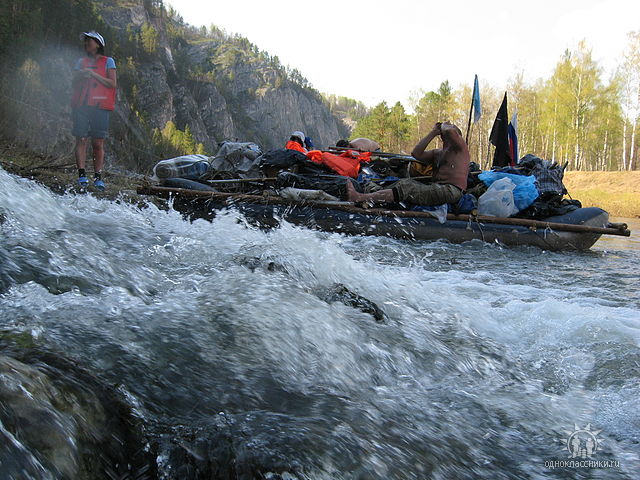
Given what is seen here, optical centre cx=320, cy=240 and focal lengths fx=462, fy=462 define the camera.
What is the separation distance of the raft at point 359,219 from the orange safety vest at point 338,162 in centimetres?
129

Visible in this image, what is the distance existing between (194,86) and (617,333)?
83799mm

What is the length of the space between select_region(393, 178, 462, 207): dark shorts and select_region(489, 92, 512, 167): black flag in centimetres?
394

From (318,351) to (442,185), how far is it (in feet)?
16.7

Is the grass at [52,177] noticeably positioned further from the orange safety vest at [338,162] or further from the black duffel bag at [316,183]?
the orange safety vest at [338,162]

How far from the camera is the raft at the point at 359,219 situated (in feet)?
20.5

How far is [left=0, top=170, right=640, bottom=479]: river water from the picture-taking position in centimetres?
138

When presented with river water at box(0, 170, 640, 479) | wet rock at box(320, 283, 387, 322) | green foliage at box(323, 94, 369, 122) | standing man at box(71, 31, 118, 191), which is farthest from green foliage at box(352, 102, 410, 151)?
green foliage at box(323, 94, 369, 122)

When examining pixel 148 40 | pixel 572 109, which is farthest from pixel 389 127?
pixel 148 40

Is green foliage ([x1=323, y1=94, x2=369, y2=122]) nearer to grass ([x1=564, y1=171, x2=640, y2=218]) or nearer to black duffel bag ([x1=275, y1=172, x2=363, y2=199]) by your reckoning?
grass ([x1=564, y1=171, x2=640, y2=218])

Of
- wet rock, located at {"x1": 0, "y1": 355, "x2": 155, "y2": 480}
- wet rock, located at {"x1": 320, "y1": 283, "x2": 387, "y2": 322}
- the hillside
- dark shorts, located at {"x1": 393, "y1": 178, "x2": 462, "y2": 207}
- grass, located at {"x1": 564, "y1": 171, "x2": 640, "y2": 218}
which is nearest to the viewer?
wet rock, located at {"x1": 0, "y1": 355, "x2": 155, "y2": 480}

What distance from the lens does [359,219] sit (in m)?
6.25

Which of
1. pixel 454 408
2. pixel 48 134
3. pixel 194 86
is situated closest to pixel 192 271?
pixel 454 408

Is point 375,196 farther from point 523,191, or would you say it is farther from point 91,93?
point 91,93

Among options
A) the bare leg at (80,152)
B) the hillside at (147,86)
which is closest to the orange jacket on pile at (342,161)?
the bare leg at (80,152)
